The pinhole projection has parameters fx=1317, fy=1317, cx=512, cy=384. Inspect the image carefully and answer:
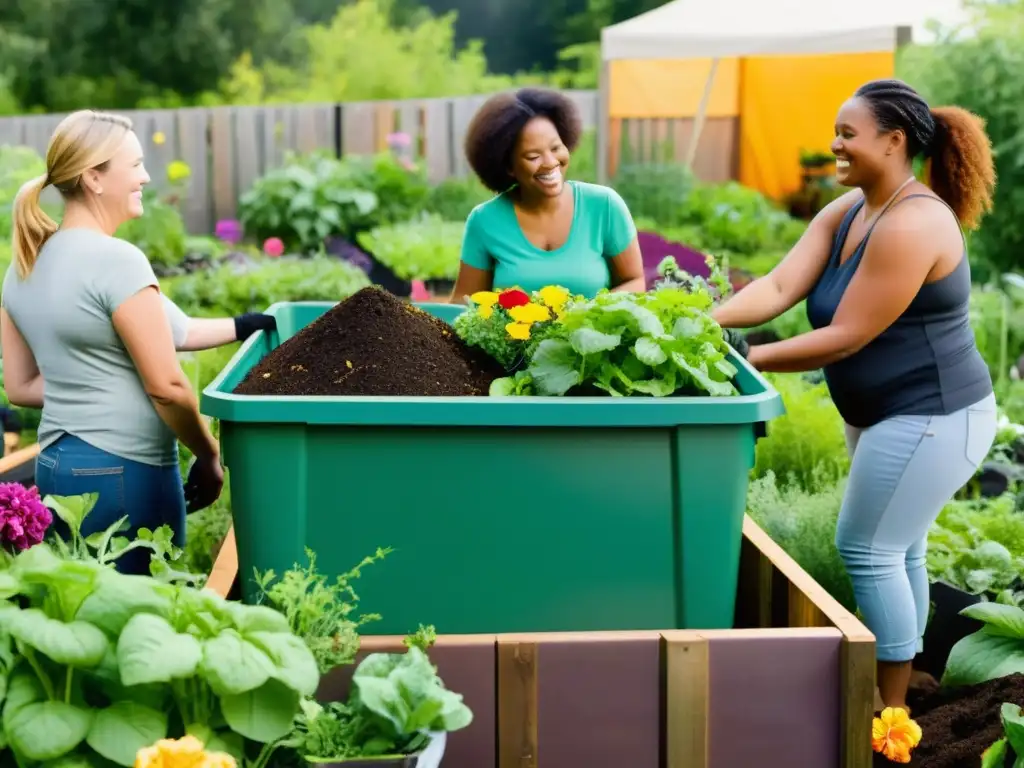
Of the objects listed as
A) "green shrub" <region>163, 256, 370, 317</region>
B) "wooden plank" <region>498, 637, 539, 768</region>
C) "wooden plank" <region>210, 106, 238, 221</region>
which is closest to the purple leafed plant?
"green shrub" <region>163, 256, 370, 317</region>

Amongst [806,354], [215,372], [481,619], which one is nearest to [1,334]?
[481,619]

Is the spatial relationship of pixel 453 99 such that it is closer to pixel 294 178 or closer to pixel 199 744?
pixel 294 178

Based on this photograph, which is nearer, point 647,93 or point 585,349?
point 585,349

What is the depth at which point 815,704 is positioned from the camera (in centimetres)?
217

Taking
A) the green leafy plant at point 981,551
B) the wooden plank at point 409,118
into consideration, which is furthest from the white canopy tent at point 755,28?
the green leafy plant at point 981,551

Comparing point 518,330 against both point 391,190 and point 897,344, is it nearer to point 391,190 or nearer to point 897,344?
point 897,344

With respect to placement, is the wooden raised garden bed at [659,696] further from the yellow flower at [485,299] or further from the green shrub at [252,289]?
the green shrub at [252,289]

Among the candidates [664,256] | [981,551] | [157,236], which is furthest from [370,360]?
[157,236]

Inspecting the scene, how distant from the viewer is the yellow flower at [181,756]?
176 cm

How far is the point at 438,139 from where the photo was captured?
13203 millimetres

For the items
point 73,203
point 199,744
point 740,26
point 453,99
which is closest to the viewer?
point 199,744

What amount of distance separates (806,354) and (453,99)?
36.1 ft

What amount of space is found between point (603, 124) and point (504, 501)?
11.2 metres

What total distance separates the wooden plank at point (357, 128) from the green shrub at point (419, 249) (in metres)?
3.19
